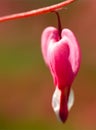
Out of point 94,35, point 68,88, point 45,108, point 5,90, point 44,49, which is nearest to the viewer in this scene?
point 68,88

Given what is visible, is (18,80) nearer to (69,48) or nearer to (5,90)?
(5,90)

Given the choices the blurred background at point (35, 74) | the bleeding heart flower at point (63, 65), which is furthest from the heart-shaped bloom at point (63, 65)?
the blurred background at point (35, 74)

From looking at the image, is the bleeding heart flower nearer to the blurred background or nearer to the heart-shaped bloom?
the heart-shaped bloom

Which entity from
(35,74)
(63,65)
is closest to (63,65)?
(63,65)

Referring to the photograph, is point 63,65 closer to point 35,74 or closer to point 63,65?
point 63,65

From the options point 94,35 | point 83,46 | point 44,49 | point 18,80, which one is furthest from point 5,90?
point 44,49

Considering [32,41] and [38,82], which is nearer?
[38,82]

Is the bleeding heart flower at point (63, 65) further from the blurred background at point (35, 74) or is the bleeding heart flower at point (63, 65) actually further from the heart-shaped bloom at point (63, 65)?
the blurred background at point (35, 74)
